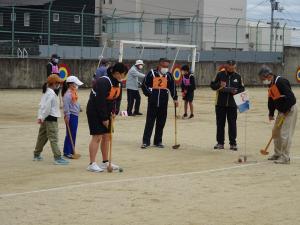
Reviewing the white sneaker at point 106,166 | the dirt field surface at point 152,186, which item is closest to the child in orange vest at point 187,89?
the dirt field surface at point 152,186

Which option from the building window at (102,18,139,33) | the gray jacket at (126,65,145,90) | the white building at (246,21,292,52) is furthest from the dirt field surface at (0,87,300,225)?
the white building at (246,21,292,52)

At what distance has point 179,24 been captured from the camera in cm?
4894

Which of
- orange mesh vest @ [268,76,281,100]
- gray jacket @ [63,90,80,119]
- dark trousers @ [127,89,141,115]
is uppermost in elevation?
orange mesh vest @ [268,76,281,100]

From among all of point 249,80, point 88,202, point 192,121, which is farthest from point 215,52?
point 88,202

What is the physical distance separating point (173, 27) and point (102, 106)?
40.3 meters

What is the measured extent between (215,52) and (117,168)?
37.6 m

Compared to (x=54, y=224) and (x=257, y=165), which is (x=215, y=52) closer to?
(x=257, y=165)

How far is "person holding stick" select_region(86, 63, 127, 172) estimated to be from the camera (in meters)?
12.0

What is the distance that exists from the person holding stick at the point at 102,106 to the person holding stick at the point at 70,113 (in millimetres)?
1566

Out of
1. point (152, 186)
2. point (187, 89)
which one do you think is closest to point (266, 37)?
point (187, 89)

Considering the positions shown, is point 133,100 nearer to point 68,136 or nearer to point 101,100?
point 68,136

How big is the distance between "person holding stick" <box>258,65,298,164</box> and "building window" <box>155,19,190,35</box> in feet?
116

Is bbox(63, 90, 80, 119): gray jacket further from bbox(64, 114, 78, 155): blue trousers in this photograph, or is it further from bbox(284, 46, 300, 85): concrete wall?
bbox(284, 46, 300, 85): concrete wall

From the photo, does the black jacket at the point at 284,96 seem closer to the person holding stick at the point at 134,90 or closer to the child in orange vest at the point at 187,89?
the child in orange vest at the point at 187,89
